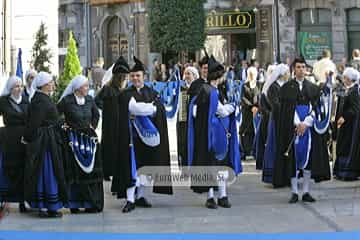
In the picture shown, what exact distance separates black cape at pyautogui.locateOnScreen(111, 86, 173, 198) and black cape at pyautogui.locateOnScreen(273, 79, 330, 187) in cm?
156

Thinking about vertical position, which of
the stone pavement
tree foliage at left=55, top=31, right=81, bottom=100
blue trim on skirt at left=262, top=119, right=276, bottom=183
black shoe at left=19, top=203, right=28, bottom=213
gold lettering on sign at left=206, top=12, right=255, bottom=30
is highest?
gold lettering on sign at left=206, top=12, right=255, bottom=30

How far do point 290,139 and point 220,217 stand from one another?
1625 mm

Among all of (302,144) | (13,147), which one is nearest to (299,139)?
(302,144)

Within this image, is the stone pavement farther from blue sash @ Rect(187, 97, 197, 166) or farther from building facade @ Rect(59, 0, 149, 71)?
building facade @ Rect(59, 0, 149, 71)

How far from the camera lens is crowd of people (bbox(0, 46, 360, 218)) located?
9.13 metres

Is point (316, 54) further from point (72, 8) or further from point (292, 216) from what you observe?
point (292, 216)

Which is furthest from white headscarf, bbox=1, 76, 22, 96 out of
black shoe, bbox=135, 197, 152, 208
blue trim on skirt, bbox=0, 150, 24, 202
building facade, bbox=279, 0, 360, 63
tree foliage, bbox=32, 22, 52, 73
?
building facade, bbox=279, 0, 360, 63

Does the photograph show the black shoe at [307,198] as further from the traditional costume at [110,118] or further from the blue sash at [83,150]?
the blue sash at [83,150]

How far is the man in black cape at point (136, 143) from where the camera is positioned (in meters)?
9.46

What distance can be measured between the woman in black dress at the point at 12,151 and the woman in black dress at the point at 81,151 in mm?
598

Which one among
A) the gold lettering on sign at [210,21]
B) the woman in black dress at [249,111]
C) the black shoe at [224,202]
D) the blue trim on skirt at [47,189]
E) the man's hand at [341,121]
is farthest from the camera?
the gold lettering on sign at [210,21]

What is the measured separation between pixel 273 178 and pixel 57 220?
9.95 ft

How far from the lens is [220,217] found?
903 cm

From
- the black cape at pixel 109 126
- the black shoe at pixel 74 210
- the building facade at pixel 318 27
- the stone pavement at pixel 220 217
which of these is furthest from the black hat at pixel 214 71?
the building facade at pixel 318 27
